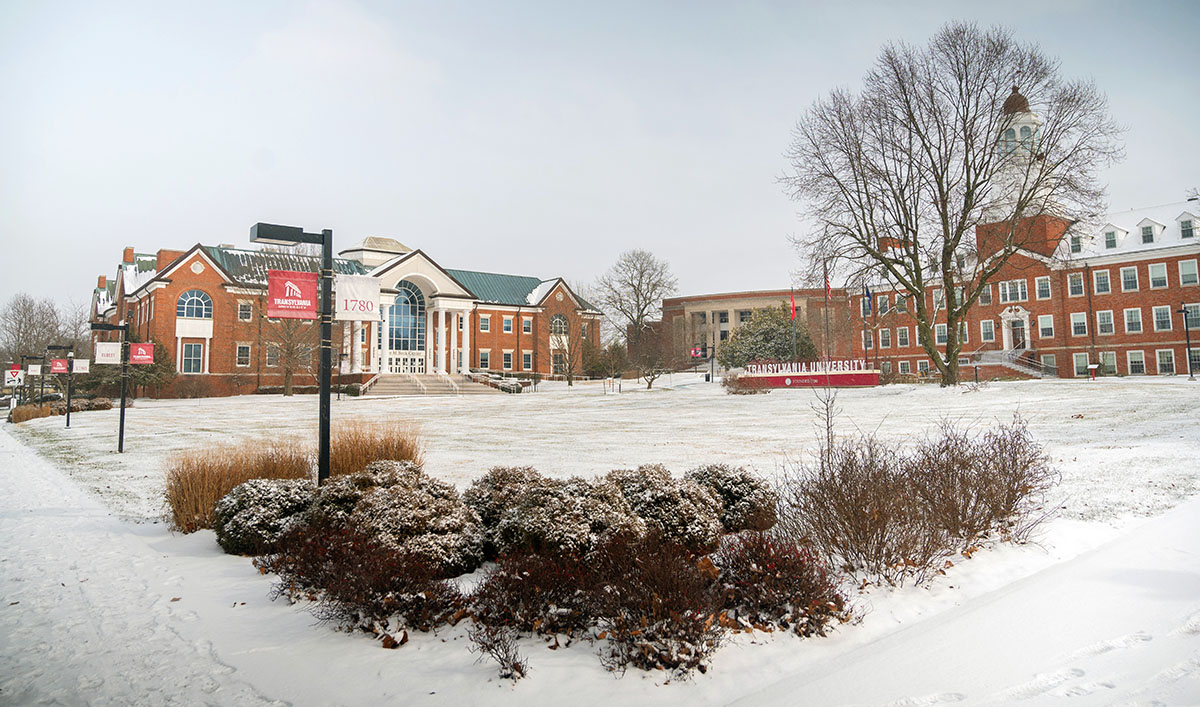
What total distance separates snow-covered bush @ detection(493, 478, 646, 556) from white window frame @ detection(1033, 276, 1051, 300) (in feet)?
183

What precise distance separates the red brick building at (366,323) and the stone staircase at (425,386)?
1.77 m

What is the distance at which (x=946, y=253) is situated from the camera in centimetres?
2808

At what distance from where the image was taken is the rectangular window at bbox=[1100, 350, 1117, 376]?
47.1m

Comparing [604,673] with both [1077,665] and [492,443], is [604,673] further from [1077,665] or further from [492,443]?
[492,443]

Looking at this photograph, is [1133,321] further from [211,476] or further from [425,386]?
[211,476]

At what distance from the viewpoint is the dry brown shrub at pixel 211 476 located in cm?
775

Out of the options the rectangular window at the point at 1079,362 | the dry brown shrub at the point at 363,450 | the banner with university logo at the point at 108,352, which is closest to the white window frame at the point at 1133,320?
the rectangular window at the point at 1079,362

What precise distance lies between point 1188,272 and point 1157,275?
164 cm

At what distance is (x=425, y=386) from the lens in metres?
44.6

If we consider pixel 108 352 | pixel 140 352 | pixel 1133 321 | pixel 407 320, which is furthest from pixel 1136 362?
pixel 108 352

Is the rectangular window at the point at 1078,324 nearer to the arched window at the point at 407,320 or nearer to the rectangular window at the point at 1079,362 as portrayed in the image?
the rectangular window at the point at 1079,362

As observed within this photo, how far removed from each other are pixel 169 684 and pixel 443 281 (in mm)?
51150

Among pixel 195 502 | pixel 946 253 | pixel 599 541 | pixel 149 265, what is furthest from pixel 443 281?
pixel 599 541

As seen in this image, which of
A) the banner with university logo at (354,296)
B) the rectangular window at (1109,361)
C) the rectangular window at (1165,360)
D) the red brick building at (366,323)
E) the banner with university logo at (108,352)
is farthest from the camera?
the rectangular window at (1109,361)
